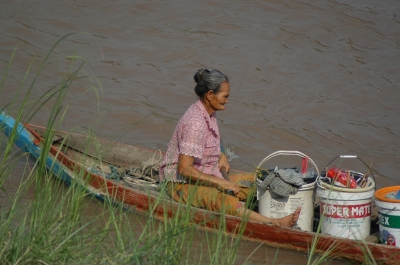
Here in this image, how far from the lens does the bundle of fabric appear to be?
16.2 ft

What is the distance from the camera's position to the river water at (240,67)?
8.09 metres

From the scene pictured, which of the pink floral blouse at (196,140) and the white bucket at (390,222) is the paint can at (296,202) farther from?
the white bucket at (390,222)

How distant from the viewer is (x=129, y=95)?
8961mm

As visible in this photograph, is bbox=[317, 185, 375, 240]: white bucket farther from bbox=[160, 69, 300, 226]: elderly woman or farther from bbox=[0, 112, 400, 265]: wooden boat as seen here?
bbox=[160, 69, 300, 226]: elderly woman

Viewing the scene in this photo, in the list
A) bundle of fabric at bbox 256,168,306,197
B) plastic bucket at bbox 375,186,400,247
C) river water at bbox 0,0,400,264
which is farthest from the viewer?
river water at bbox 0,0,400,264

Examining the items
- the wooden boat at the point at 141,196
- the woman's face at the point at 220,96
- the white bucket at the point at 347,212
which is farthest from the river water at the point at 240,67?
the white bucket at the point at 347,212

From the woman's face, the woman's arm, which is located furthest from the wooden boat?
the woman's face

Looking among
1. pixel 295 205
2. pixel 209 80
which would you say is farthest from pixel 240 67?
pixel 295 205

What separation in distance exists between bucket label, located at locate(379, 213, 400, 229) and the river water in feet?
8.11

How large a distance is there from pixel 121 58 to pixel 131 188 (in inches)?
192

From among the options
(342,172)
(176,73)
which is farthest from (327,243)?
(176,73)

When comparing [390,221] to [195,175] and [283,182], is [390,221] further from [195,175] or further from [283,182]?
[195,175]

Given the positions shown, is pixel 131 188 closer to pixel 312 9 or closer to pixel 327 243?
pixel 327 243

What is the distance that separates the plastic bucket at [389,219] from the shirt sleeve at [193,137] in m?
1.38
